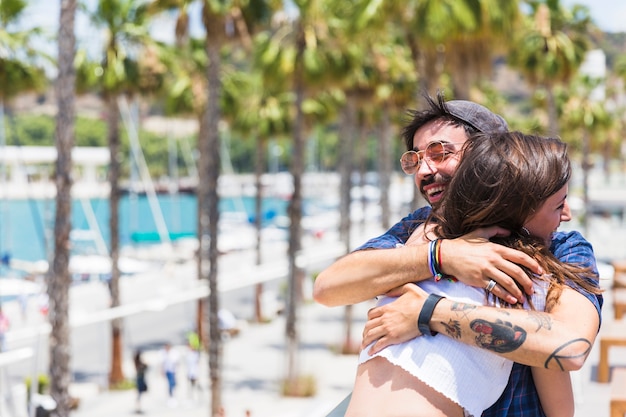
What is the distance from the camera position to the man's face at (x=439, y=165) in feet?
7.43

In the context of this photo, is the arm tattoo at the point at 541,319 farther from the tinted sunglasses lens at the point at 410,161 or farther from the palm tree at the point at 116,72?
the palm tree at the point at 116,72

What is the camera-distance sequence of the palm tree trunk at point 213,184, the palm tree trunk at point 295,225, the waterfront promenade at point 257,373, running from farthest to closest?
the palm tree trunk at point 295,225, the waterfront promenade at point 257,373, the palm tree trunk at point 213,184

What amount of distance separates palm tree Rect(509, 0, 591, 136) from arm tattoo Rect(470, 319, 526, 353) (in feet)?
98.6

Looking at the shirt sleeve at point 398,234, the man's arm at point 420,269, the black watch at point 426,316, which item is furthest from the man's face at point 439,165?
the black watch at point 426,316

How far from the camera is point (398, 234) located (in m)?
2.38

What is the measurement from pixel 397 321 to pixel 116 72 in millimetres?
24438

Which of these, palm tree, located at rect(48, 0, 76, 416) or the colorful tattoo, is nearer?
the colorful tattoo

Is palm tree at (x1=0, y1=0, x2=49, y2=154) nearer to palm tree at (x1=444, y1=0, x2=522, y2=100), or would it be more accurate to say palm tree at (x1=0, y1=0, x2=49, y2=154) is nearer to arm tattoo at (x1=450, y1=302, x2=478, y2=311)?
palm tree at (x1=444, y1=0, x2=522, y2=100)

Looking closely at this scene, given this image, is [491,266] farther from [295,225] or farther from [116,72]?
[116,72]

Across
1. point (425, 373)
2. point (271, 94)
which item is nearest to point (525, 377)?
point (425, 373)

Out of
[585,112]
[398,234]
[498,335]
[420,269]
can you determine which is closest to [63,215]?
[398,234]

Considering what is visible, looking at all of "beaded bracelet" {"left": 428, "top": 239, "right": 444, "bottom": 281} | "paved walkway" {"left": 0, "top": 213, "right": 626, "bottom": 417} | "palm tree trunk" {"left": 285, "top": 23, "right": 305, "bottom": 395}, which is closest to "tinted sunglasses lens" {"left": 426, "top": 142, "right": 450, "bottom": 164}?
"beaded bracelet" {"left": 428, "top": 239, "right": 444, "bottom": 281}

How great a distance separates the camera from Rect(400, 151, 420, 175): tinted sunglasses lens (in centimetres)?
234

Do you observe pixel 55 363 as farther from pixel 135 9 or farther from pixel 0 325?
pixel 135 9
